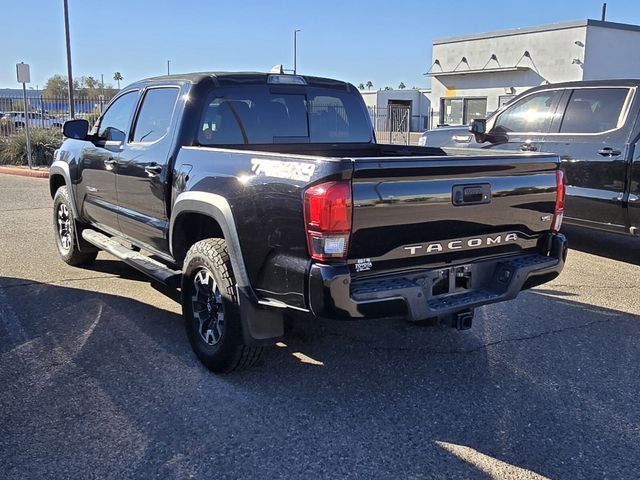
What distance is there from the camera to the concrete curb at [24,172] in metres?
16.0

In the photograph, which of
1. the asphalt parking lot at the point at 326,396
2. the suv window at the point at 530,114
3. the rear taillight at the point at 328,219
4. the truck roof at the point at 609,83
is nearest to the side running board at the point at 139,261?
the asphalt parking lot at the point at 326,396

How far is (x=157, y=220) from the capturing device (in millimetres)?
4789

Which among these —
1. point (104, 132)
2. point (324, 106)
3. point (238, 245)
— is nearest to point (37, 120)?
point (104, 132)

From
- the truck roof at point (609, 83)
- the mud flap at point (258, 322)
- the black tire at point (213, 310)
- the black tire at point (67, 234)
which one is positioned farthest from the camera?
the truck roof at point (609, 83)

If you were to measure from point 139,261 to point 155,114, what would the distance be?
3.91 feet

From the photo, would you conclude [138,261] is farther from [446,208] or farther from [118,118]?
[446,208]

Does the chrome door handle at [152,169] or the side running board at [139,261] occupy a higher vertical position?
the chrome door handle at [152,169]

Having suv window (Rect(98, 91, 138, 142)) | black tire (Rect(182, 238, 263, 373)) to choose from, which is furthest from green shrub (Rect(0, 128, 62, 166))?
black tire (Rect(182, 238, 263, 373))

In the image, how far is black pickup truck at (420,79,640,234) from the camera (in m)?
6.82

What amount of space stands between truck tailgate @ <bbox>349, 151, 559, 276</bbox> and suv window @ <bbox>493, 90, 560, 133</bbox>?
413 centimetres

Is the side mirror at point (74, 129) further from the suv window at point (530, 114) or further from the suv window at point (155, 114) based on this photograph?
the suv window at point (530, 114)

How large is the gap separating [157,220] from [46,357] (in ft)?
4.08

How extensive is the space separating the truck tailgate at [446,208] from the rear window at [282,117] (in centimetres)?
176

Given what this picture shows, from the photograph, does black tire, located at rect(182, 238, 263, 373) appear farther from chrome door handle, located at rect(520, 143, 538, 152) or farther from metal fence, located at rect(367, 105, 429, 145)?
metal fence, located at rect(367, 105, 429, 145)
